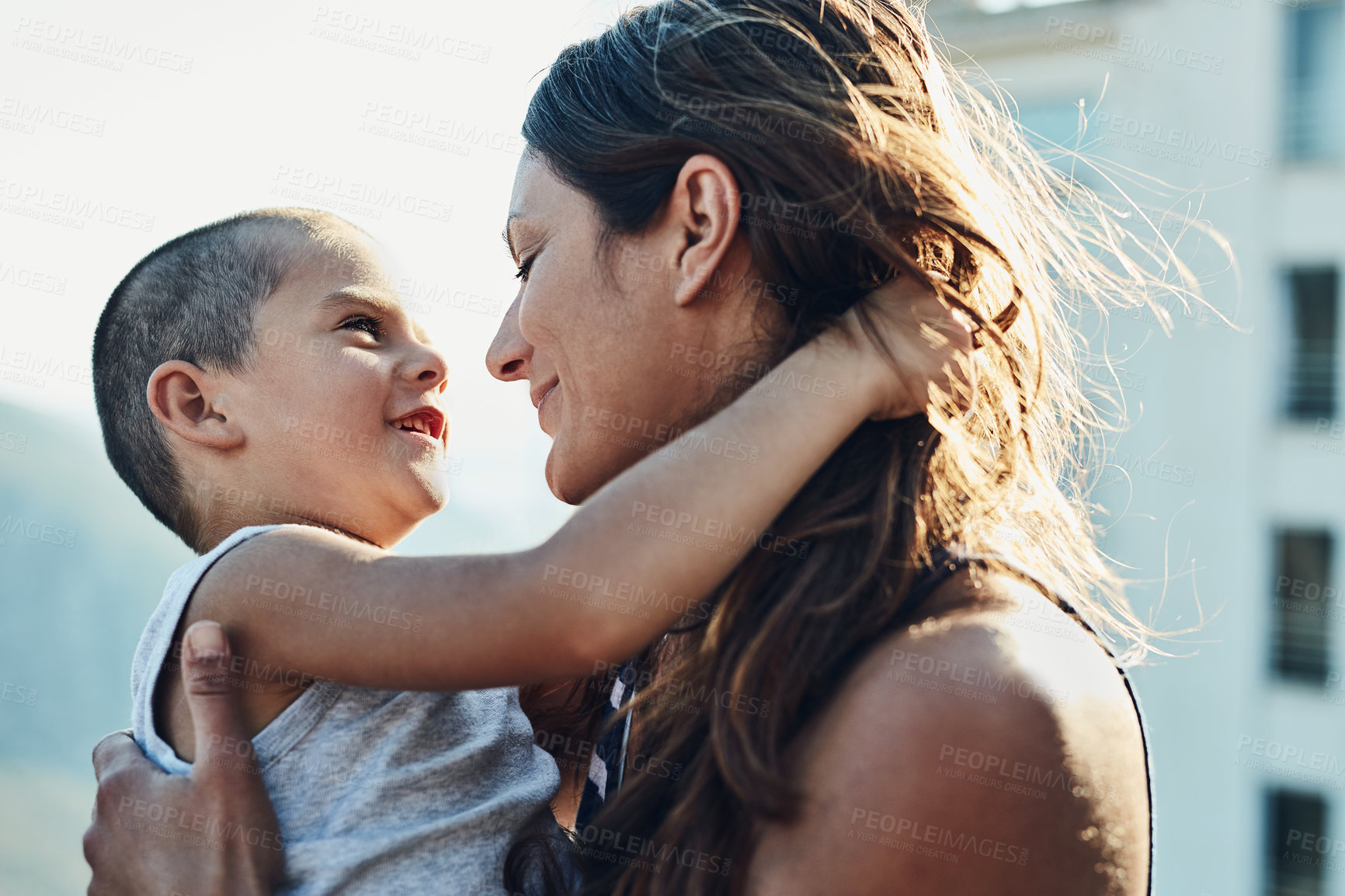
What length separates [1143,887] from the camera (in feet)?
3.57

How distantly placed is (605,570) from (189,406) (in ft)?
2.98

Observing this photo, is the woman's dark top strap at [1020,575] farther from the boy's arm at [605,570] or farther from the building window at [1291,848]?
the building window at [1291,848]

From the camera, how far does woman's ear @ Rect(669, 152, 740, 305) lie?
4.18 ft

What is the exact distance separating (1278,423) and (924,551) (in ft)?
29.5

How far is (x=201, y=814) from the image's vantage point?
46.5 inches

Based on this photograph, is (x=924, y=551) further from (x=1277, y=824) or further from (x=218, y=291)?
(x=1277, y=824)

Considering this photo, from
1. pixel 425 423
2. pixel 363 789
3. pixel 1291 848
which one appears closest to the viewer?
pixel 363 789

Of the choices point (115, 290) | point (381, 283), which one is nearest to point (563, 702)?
point (381, 283)

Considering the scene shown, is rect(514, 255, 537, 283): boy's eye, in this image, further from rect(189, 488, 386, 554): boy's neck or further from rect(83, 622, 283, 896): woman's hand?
rect(83, 622, 283, 896): woman's hand

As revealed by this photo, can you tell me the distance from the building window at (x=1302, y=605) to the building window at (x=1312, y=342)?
1086mm

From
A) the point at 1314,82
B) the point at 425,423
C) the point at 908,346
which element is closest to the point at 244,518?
the point at 425,423

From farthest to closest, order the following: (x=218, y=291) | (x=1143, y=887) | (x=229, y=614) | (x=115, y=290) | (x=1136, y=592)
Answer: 1. (x=1136, y=592)
2. (x=115, y=290)
3. (x=218, y=291)
4. (x=229, y=614)
5. (x=1143, y=887)

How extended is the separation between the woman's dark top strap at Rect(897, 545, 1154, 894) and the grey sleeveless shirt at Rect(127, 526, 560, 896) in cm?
61

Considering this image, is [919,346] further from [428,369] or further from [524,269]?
[428,369]
